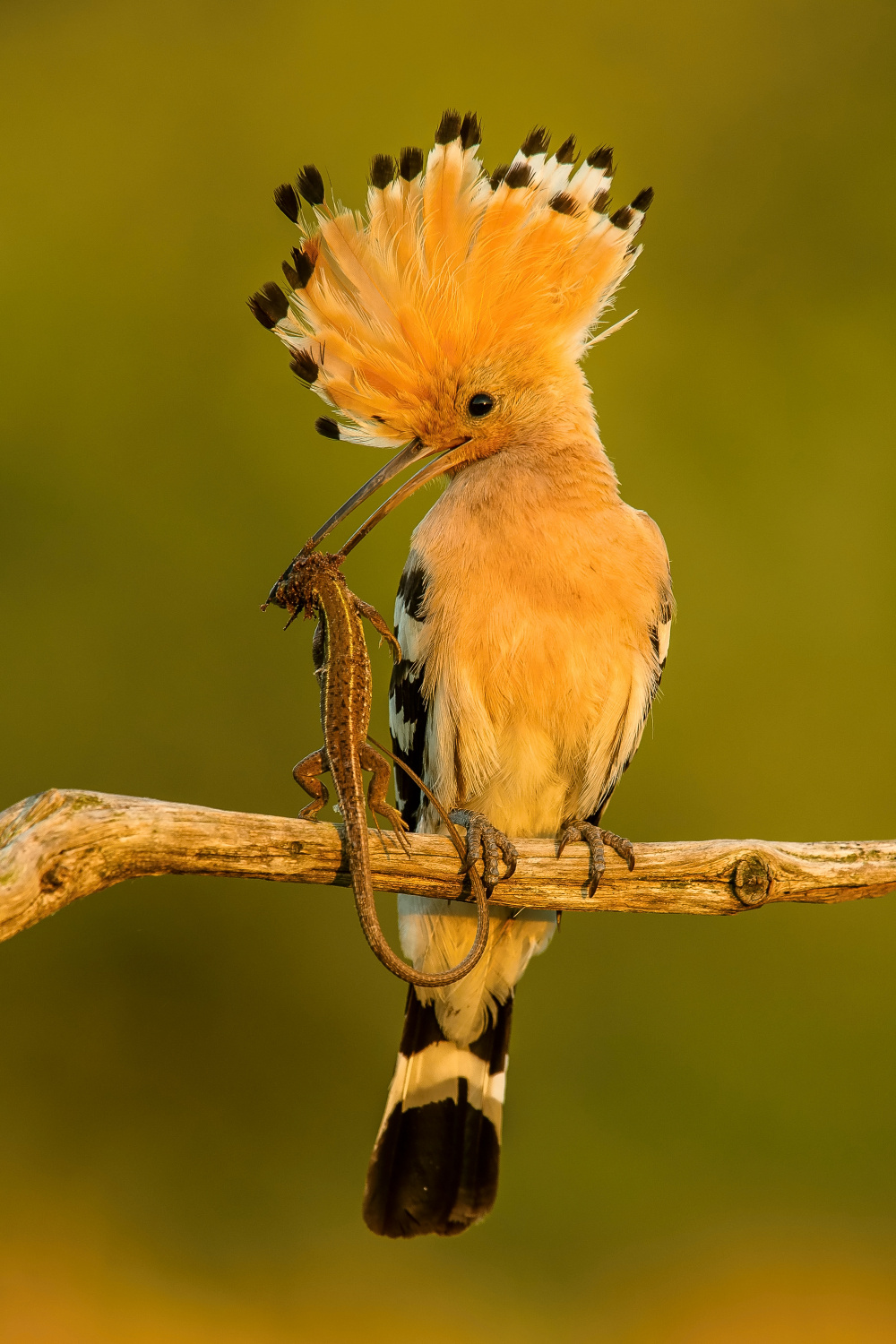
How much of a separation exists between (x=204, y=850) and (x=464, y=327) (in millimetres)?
1139

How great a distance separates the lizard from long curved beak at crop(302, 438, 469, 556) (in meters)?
0.17

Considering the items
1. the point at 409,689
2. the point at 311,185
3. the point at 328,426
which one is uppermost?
the point at 311,185

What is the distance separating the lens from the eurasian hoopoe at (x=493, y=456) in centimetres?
212

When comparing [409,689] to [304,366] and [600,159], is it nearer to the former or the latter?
[304,366]

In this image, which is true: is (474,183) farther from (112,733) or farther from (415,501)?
(112,733)

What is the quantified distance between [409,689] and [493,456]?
18.8 inches

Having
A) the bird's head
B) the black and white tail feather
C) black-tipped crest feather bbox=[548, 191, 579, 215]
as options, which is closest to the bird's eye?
the bird's head

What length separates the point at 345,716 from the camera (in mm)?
1776

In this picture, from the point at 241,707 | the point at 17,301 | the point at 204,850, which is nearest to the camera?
the point at 204,850

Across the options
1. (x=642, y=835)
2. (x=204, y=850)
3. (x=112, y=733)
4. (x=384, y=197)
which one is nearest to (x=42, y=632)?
(x=112, y=733)

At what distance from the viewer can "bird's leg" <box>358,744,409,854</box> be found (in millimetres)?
1793

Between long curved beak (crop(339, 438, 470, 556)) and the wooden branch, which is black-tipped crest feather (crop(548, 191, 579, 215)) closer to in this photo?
long curved beak (crop(339, 438, 470, 556))

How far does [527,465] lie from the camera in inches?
87.0

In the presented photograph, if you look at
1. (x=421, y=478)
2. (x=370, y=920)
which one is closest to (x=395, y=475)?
(x=421, y=478)
